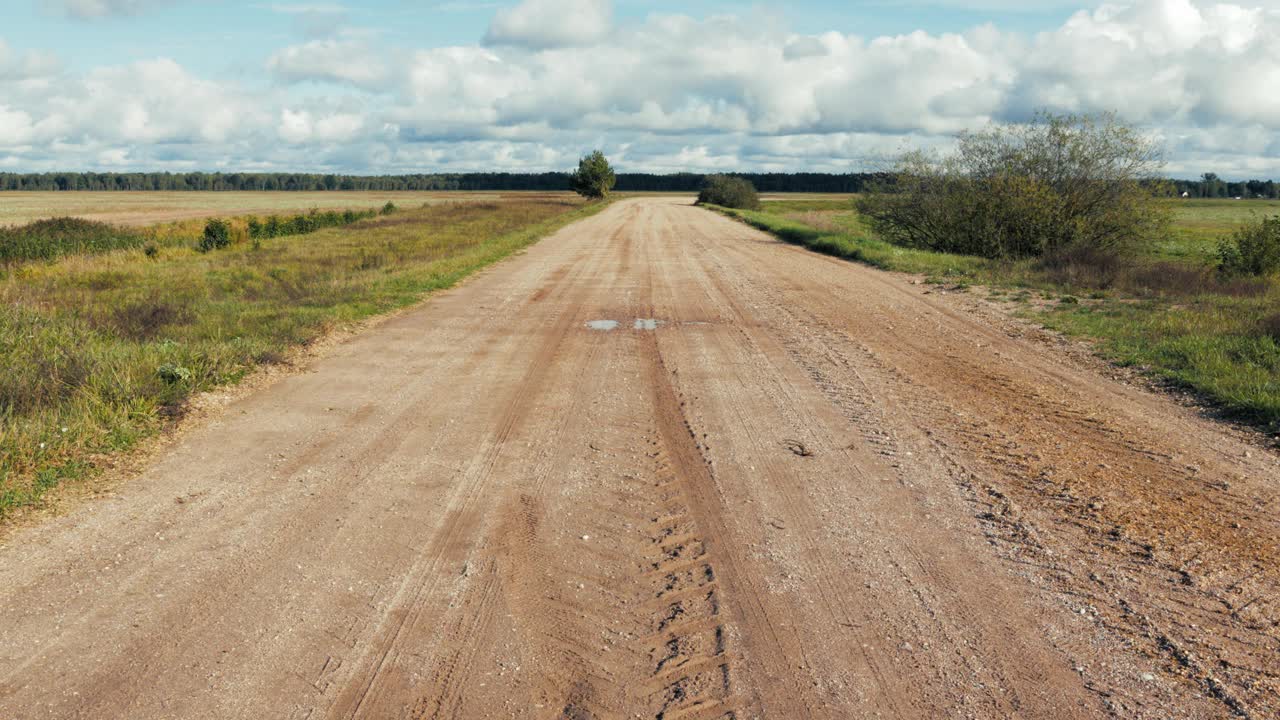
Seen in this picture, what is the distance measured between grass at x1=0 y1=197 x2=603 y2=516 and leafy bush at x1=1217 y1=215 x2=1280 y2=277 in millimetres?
16923

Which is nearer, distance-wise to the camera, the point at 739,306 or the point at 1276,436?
the point at 1276,436

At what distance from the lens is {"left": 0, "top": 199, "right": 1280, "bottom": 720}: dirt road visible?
355 centimetres

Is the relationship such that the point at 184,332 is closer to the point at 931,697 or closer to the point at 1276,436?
the point at 931,697

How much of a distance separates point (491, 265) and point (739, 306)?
30.3ft

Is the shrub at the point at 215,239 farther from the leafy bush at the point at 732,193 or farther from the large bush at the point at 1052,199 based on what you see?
the leafy bush at the point at 732,193

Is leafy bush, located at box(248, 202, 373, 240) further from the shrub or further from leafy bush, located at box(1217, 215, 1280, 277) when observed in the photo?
leafy bush, located at box(1217, 215, 1280, 277)

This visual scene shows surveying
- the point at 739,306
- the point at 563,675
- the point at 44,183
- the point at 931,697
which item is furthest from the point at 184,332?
the point at 44,183

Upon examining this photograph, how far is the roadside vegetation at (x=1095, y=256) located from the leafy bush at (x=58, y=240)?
24145 millimetres

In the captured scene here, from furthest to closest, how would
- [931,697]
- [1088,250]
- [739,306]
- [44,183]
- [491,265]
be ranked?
[44,183] < [491,265] < [1088,250] < [739,306] < [931,697]

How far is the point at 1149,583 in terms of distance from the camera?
4438 millimetres

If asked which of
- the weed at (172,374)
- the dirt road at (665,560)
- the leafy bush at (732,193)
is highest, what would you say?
the leafy bush at (732,193)

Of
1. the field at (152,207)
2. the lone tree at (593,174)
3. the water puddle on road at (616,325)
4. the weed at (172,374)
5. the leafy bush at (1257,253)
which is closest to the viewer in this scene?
the weed at (172,374)

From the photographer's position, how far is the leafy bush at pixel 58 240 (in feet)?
83.3

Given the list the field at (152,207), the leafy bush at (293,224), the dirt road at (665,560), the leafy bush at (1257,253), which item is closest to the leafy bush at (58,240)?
the leafy bush at (293,224)
